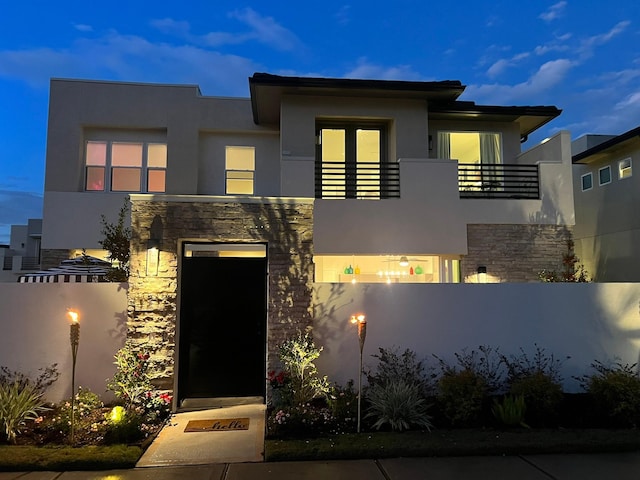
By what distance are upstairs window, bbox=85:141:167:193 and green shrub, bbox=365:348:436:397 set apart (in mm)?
9131

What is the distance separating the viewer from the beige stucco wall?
6633mm

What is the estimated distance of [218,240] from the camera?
22.9 ft

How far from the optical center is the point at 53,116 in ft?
41.8

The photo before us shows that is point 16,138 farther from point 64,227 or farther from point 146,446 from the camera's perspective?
point 146,446

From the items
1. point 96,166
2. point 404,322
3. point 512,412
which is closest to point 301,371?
point 404,322

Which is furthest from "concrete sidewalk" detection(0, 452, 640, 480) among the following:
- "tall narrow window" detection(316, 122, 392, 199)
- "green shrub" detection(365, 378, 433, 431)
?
"tall narrow window" detection(316, 122, 392, 199)

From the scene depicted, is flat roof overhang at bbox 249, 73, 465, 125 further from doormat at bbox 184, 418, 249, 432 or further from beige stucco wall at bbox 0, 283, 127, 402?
doormat at bbox 184, 418, 249, 432

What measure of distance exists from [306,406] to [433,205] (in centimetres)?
622

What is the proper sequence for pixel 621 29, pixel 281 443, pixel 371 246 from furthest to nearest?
pixel 621 29, pixel 371 246, pixel 281 443

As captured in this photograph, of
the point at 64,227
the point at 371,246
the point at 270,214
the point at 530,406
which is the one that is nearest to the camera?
the point at 530,406

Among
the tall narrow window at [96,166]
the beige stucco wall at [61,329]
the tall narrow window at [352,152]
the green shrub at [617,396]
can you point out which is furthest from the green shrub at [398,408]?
the tall narrow window at [96,166]

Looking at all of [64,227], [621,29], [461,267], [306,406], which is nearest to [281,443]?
[306,406]

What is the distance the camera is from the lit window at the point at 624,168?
13531mm

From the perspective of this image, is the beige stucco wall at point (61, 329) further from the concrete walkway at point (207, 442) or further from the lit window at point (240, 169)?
the lit window at point (240, 169)
